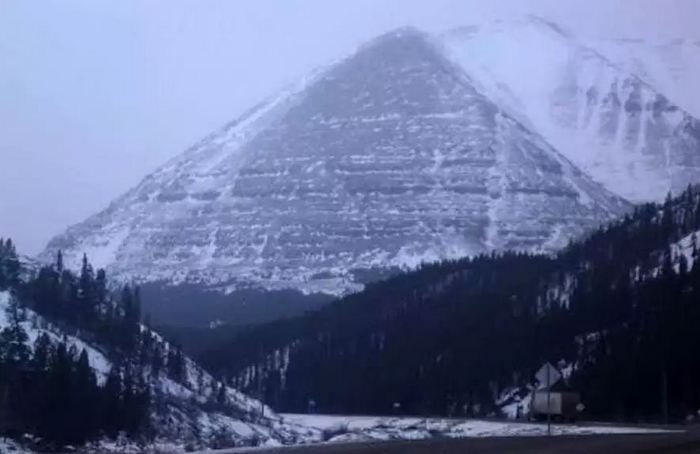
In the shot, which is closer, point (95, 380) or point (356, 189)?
point (95, 380)

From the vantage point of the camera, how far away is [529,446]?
862 inches

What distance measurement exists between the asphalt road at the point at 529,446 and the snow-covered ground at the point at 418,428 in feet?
13.5

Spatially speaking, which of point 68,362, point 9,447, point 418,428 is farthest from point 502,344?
point 9,447

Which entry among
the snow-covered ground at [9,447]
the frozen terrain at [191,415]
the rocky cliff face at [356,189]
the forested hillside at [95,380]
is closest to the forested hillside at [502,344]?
the frozen terrain at [191,415]

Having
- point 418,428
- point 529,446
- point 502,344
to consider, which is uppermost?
point 502,344

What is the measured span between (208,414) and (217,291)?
1240 inches

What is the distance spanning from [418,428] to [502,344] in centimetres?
1297

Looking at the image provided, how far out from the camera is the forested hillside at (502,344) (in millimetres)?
42031

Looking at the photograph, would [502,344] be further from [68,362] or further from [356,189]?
[356,189]

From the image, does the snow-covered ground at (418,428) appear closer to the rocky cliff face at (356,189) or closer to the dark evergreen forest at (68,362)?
the dark evergreen forest at (68,362)

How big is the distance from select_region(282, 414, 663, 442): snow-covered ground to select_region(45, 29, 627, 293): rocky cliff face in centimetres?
2011

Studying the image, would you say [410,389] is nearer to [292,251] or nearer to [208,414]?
[208,414]

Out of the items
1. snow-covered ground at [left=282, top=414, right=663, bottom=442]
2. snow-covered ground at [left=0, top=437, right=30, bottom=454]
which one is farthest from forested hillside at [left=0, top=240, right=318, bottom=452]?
snow-covered ground at [left=282, top=414, right=663, bottom=442]

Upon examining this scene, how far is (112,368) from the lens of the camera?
28328 millimetres
